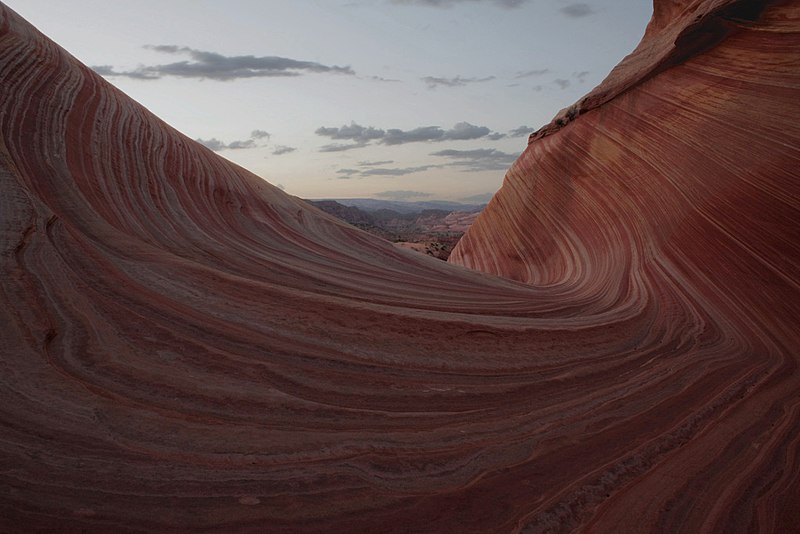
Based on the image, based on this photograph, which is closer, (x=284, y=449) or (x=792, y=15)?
(x=284, y=449)

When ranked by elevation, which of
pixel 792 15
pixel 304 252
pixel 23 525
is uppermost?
pixel 792 15

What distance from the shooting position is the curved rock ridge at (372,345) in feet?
9.21

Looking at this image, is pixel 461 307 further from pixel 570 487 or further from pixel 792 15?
pixel 792 15

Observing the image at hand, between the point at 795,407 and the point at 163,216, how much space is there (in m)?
7.09

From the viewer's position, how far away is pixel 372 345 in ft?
15.5

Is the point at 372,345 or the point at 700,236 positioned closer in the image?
the point at 372,345

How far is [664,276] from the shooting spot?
8078 millimetres

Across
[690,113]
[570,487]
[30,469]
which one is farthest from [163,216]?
[690,113]

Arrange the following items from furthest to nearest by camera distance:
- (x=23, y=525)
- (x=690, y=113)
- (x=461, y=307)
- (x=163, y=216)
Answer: (x=690, y=113) → (x=163, y=216) → (x=461, y=307) → (x=23, y=525)

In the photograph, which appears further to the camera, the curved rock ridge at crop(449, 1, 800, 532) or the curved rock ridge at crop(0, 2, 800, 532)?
the curved rock ridge at crop(449, 1, 800, 532)

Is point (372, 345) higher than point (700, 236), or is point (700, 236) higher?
point (700, 236)

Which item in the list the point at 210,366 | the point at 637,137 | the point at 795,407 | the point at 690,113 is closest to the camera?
the point at 210,366

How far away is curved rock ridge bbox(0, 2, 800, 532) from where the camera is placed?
281cm

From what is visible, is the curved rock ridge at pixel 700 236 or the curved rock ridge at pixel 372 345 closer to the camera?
the curved rock ridge at pixel 372 345
